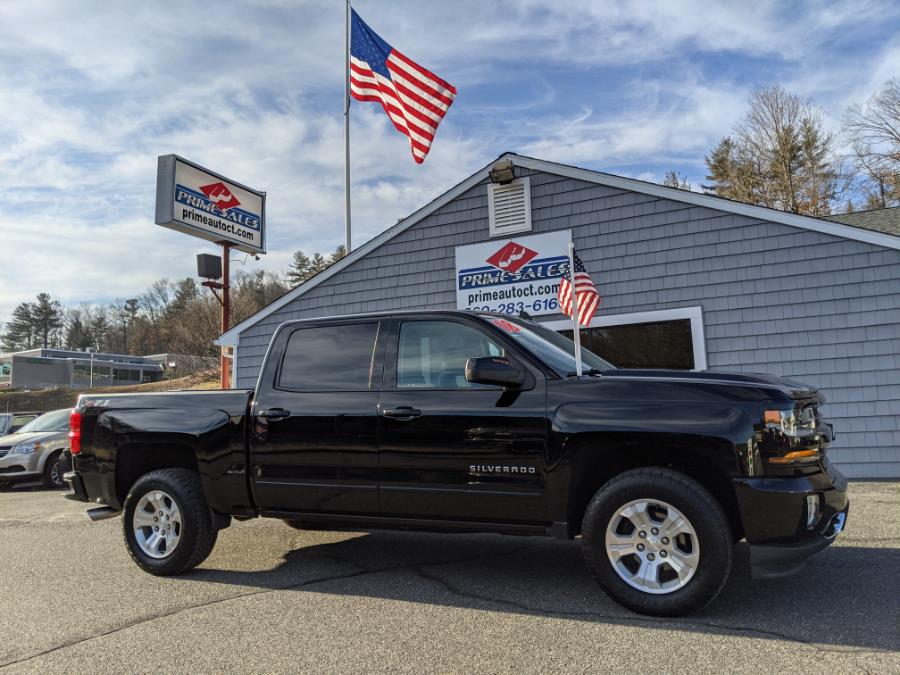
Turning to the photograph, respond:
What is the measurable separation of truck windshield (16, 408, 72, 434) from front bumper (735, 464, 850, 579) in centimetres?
1251

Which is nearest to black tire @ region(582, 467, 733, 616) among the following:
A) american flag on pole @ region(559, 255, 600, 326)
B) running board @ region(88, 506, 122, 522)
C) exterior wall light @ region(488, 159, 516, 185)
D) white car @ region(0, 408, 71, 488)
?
running board @ region(88, 506, 122, 522)

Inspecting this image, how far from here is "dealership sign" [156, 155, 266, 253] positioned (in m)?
14.6

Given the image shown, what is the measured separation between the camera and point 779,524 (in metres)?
3.36

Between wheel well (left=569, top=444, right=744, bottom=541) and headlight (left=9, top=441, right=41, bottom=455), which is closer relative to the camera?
wheel well (left=569, top=444, right=744, bottom=541)

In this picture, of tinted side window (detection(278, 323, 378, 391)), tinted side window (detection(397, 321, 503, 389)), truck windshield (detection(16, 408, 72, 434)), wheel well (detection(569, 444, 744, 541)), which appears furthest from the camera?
truck windshield (detection(16, 408, 72, 434))

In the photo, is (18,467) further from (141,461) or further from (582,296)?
(582,296)

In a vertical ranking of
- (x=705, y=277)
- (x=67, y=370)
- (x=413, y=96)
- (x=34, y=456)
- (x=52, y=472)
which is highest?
(x=413, y=96)

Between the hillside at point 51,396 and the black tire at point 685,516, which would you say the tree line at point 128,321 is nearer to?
the hillside at point 51,396

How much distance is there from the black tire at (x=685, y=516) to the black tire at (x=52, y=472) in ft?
37.0

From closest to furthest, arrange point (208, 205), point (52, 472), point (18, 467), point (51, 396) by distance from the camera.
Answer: point (18, 467) → point (52, 472) → point (208, 205) → point (51, 396)

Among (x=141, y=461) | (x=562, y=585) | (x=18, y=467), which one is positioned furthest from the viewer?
(x=18, y=467)

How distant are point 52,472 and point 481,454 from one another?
431 inches

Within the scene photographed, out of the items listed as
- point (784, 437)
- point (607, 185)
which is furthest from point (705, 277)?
point (784, 437)

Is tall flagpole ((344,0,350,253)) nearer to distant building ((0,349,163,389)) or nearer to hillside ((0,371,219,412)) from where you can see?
hillside ((0,371,219,412))
